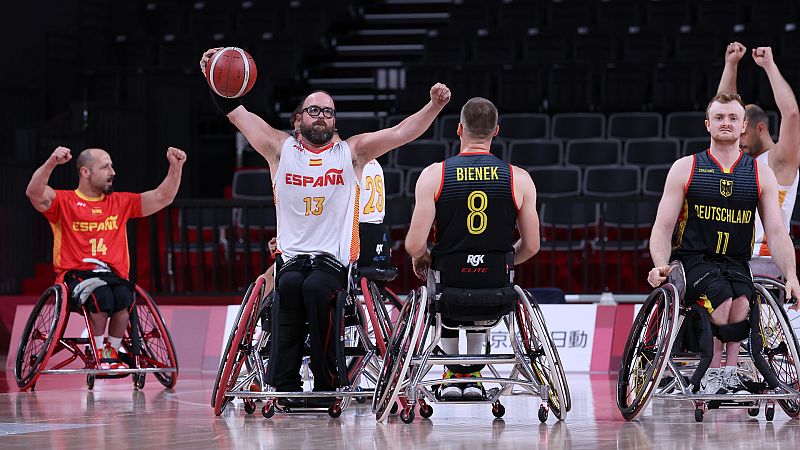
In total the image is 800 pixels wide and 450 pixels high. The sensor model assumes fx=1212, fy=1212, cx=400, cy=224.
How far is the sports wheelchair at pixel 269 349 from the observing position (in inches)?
227

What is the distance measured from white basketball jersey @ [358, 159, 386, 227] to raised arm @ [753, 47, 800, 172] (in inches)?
89.5

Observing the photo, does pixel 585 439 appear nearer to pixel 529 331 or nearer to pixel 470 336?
pixel 529 331

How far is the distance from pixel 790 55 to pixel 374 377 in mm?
9236

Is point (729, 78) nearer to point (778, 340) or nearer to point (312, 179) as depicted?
point (778, 340)

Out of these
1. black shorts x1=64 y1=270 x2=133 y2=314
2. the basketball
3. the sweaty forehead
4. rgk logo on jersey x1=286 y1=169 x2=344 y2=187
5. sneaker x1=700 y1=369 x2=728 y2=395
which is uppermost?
the basketball

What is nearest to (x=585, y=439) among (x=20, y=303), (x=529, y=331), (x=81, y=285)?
(x=529, y=331)

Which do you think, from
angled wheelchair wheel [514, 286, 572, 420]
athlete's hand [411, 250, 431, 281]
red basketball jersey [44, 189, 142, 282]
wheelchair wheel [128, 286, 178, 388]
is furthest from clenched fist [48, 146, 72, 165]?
angled wheelchair wheel [514, 286, 572, 420]

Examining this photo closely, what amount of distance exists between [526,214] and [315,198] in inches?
41.4

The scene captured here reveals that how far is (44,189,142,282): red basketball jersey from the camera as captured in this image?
8.26 meters

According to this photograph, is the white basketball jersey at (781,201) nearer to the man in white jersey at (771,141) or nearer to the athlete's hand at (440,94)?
the man in white jersey at (771,141)

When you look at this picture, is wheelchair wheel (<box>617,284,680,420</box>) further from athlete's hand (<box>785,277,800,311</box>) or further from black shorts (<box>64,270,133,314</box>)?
black shorts (<box>64,270,133,314</box>)

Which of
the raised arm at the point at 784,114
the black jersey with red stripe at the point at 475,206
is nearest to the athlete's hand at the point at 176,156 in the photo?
the black jersey with red stripe at the point at 475,206

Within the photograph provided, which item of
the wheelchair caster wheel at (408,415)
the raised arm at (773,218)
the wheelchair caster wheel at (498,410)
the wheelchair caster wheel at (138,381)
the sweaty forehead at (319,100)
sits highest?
the sweaty forehead at (319,100)

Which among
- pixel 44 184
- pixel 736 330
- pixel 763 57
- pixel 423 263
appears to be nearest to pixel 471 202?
pixel 423 263
